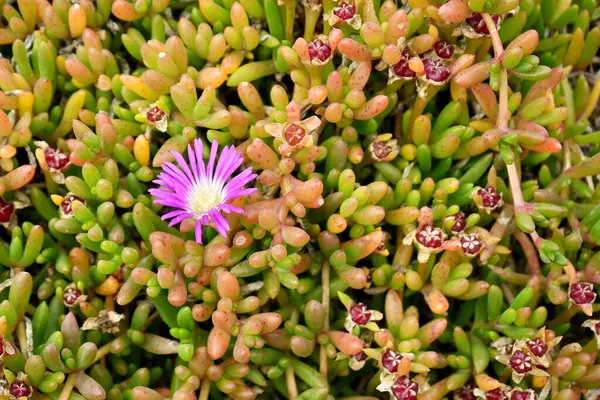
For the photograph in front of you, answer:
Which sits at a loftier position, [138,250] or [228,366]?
[138,250]

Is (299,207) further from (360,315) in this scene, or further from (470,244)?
(470,244)

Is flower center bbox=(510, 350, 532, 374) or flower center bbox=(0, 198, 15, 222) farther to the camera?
flower center bbox=(0, 198, 15, 222)

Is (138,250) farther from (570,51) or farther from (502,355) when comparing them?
(570,51)

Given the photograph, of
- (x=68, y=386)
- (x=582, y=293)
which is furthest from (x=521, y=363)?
(x=68, y=386)

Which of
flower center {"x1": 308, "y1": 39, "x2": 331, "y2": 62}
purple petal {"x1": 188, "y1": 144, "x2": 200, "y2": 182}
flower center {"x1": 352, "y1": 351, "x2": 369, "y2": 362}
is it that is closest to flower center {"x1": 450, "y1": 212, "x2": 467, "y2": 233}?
flower center {"x1": 352, "y1": 351, "x2": 369, "y2": 362}

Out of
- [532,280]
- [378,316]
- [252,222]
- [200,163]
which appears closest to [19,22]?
[200,163]

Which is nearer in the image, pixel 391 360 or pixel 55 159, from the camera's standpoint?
pixel 391 360

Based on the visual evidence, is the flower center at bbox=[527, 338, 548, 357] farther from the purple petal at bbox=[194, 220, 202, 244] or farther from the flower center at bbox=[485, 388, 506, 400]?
the purple petal at bbox=[194, 220, 202, 244]

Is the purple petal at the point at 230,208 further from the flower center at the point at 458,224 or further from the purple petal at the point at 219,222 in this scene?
the flower center at the point at 458,224
